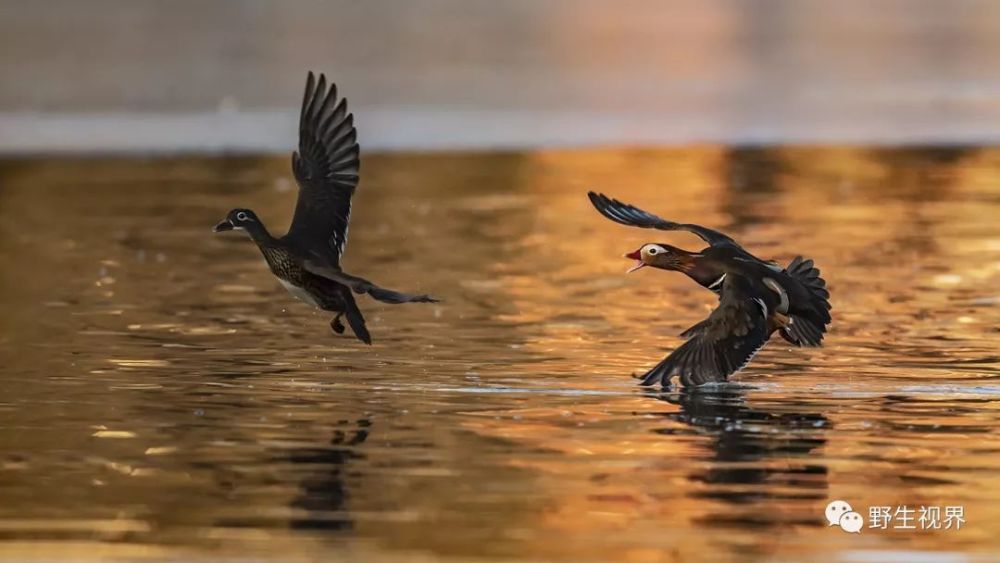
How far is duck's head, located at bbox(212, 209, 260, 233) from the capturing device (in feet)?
42.1

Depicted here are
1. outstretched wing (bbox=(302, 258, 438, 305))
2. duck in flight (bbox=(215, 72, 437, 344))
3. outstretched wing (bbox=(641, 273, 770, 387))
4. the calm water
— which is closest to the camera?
the calm water

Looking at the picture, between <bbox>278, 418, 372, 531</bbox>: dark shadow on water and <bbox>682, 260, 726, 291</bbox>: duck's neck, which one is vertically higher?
<bbox>682, 260, 726, 291</bbox>: duck's neck

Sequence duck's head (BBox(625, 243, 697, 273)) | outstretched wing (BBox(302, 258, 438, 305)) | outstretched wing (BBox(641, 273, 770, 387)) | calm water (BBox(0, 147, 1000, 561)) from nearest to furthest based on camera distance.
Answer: calm water (BBox(0, 147, 1000, 561)), outstretched wing (BBox(302, 258, 438, 305)), outstretched wing (BBox(641, 273, 770, 387)), duck's head (BBox(625, 243, 697, 273))

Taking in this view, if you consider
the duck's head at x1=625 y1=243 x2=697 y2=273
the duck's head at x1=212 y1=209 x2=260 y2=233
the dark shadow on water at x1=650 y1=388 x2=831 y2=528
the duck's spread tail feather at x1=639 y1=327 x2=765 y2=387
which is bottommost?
the dark shadow on water at x1=650 y1=388 x2=831 y2=528

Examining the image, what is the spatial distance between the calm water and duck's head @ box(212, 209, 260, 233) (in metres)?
0.80

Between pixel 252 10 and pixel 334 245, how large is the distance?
20789 millimetres

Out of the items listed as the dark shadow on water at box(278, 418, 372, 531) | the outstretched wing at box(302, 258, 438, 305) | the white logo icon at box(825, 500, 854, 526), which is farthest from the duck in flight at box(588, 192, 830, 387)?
the white logo icon at box(825, 500, 854, 526)

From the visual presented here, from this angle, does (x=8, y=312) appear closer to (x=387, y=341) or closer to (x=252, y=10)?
(x=387, y=341)

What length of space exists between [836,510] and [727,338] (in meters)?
2.37

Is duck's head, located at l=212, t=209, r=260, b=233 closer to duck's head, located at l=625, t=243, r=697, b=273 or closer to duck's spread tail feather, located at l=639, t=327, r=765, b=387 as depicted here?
duck's head, located at l=625, t=243, r=697, b=273

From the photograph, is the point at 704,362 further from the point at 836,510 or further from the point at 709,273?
the point at 836,510

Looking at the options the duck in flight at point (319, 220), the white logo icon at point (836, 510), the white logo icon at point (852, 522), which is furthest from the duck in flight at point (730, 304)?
the white logo icon at point (852, 522)

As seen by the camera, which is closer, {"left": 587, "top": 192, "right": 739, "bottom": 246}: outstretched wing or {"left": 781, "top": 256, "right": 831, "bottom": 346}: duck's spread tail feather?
{"left": 587, "top": 192, "right": 739, "bottom": 246}: outstretched wing

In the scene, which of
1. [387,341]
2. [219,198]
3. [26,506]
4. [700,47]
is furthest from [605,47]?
[26,506]
